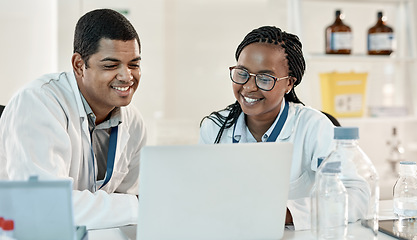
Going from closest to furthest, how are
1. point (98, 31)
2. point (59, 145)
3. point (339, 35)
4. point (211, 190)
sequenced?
A: 1. point (211, 190)
2. point (59, 145)
3. point (98, 31)
4. point (339, 35)

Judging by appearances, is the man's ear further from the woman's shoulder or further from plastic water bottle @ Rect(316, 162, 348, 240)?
plastic water bottle @ Rect(316, 162, 348, 240)

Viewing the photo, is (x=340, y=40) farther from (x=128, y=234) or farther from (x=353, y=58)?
(x=128, y=234)

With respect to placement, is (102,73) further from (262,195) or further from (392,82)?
(392,82)

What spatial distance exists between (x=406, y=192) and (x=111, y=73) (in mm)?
986

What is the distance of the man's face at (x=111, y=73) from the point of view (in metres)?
1.52

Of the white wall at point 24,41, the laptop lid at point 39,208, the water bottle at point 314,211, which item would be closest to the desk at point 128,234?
the water bottle at point 314,211

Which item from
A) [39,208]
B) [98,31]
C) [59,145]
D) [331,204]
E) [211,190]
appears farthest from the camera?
[98,31]

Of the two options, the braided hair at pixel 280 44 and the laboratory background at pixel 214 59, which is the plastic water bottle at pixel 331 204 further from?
the laboratory background at pixel 214 59

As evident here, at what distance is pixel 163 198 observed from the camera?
1007mm

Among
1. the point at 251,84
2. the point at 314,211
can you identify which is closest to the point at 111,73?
the point at 251,84

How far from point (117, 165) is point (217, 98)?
4.01 feet

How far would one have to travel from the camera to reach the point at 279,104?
166 centimetres

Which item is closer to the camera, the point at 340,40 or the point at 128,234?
the point at 128,234

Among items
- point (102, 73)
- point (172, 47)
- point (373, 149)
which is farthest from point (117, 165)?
point (373, 149)
